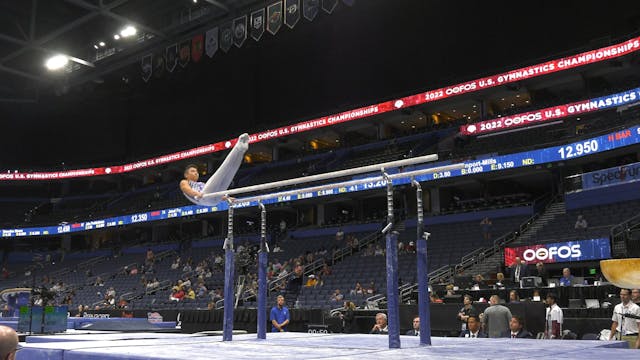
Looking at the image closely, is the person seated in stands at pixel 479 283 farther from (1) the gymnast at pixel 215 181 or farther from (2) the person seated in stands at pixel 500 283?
(1) the gymnast at pixel 215 181

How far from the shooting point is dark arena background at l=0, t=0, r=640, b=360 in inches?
531

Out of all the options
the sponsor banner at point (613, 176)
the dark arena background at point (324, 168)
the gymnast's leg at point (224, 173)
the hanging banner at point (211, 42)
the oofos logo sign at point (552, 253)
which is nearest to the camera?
the gymnast's leg at point (224, 173)

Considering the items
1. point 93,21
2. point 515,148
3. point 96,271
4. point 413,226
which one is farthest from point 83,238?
point 515,148

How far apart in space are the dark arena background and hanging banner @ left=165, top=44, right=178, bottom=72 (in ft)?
0.57

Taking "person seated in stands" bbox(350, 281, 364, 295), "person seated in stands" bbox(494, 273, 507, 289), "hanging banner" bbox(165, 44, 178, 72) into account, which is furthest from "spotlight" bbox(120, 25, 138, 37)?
"person seated in stands" bbox(494, 273, 507, 289)

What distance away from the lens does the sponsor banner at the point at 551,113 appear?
20922mm

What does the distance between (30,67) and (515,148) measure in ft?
84.8

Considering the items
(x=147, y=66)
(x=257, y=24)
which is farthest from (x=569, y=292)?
(x=147, y=66)

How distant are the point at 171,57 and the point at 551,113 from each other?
17.5m

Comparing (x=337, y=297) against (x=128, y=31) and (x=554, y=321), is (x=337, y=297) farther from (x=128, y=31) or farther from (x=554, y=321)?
(x=128, y=31)

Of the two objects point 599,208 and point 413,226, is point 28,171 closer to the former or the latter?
point 413,226

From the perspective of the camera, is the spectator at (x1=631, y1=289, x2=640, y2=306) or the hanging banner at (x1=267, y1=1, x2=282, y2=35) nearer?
the spectator at (x1=631, y1=289, x2=640, y2=306)

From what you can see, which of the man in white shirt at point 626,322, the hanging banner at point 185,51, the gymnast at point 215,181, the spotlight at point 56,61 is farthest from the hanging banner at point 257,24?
the man in white shirt at point 626,322

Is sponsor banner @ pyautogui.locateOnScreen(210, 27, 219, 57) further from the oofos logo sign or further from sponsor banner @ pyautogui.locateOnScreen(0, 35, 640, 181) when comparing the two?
the oofos logo sign
